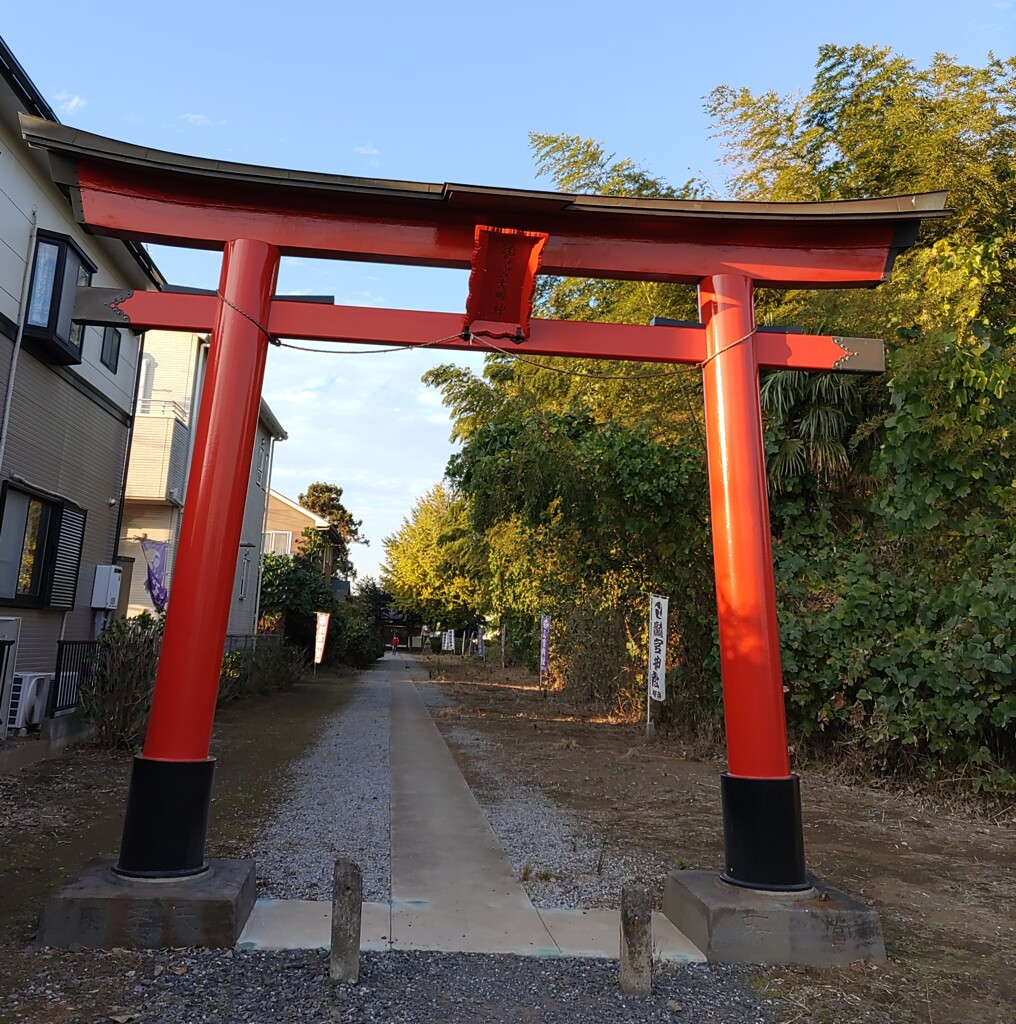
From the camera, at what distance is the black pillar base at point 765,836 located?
4340mm

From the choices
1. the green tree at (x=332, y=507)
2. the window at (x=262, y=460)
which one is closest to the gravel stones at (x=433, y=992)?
the window at (x=262, y=460)

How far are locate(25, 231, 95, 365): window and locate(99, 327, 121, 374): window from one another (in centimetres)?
187

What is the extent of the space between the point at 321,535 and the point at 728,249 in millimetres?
31564

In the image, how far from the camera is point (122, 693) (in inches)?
362

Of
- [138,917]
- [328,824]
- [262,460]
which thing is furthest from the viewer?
[262,460]

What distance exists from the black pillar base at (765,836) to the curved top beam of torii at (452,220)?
3.19 meters

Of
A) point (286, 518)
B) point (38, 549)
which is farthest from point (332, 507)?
point (38, 549)

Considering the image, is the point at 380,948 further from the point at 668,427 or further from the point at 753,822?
the point at 668,427

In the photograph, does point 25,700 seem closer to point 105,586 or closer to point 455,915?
point 105,586

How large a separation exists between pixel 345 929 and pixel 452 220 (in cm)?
406

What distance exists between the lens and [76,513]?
10.3 meters

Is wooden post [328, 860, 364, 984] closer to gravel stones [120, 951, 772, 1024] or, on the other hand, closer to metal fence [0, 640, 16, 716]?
gravel stones [120, 951, 772, 1024]

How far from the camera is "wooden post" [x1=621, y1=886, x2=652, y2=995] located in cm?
359

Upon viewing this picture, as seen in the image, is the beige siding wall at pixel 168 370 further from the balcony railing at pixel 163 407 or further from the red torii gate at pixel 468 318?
the red torii gate at pixel 468 318
